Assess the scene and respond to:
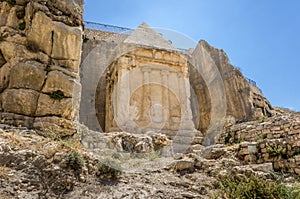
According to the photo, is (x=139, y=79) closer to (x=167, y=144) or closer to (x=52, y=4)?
(x=167, y=144)

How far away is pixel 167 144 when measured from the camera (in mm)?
10922

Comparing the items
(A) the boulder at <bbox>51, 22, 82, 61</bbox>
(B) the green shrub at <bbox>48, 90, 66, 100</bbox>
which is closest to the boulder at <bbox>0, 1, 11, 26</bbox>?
(A) the boulder at <bbox>51, 22, 82, 61</bbox>

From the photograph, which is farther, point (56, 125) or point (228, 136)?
point (228, 136)

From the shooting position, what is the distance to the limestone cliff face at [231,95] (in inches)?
882

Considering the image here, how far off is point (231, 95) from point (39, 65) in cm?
1836

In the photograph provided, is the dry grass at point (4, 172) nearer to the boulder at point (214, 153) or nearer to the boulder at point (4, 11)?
the boulder at point (214, 153)

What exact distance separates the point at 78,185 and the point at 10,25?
7.14 meters

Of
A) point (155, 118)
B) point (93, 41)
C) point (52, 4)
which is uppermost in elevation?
point (93, 41)

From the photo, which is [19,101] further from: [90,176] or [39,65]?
[90,176]

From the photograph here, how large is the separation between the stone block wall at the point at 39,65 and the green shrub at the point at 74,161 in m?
3.15

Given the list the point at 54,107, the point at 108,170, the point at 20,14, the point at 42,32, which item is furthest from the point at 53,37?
the point at 108,170

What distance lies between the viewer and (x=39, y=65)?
883cm

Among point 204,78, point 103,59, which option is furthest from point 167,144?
point 204,78

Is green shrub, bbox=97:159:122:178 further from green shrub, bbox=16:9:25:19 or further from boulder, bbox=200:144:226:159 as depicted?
green shrub, bbox=16:9:25:19
